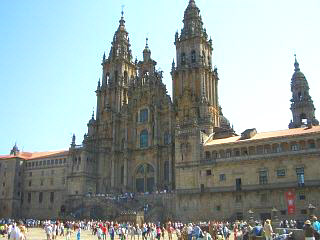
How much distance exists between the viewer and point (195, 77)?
237 ft

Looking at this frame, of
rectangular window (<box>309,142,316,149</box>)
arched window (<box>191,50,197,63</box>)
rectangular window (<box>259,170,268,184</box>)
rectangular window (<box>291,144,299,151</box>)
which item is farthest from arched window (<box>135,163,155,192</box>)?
rectangular window (<box>309,142,316,149</box>)

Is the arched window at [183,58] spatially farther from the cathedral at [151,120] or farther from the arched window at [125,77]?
the arched window at [125,77]

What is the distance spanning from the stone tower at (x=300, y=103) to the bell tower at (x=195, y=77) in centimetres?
1836

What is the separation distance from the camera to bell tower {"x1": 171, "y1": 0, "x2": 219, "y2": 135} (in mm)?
67938

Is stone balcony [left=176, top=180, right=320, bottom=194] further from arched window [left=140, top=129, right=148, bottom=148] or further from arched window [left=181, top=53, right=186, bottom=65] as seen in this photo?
arched window [left=181, top=53, right=186, bottom=65]

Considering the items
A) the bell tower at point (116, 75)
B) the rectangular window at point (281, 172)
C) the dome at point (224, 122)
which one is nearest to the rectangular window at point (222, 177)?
the rectangular window at point (281, 172)

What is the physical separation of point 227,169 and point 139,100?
2542 centimetres

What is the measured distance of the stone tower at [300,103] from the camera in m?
79.9

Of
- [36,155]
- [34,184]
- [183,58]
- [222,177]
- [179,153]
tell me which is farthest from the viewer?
[36,155]

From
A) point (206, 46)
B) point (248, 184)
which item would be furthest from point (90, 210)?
point (206, 46)

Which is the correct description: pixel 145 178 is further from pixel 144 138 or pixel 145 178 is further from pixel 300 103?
pixel 300 103

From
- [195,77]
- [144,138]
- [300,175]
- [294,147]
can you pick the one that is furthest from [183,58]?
[300,175]

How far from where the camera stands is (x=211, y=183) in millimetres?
56906

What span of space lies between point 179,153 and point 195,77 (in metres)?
17.7
